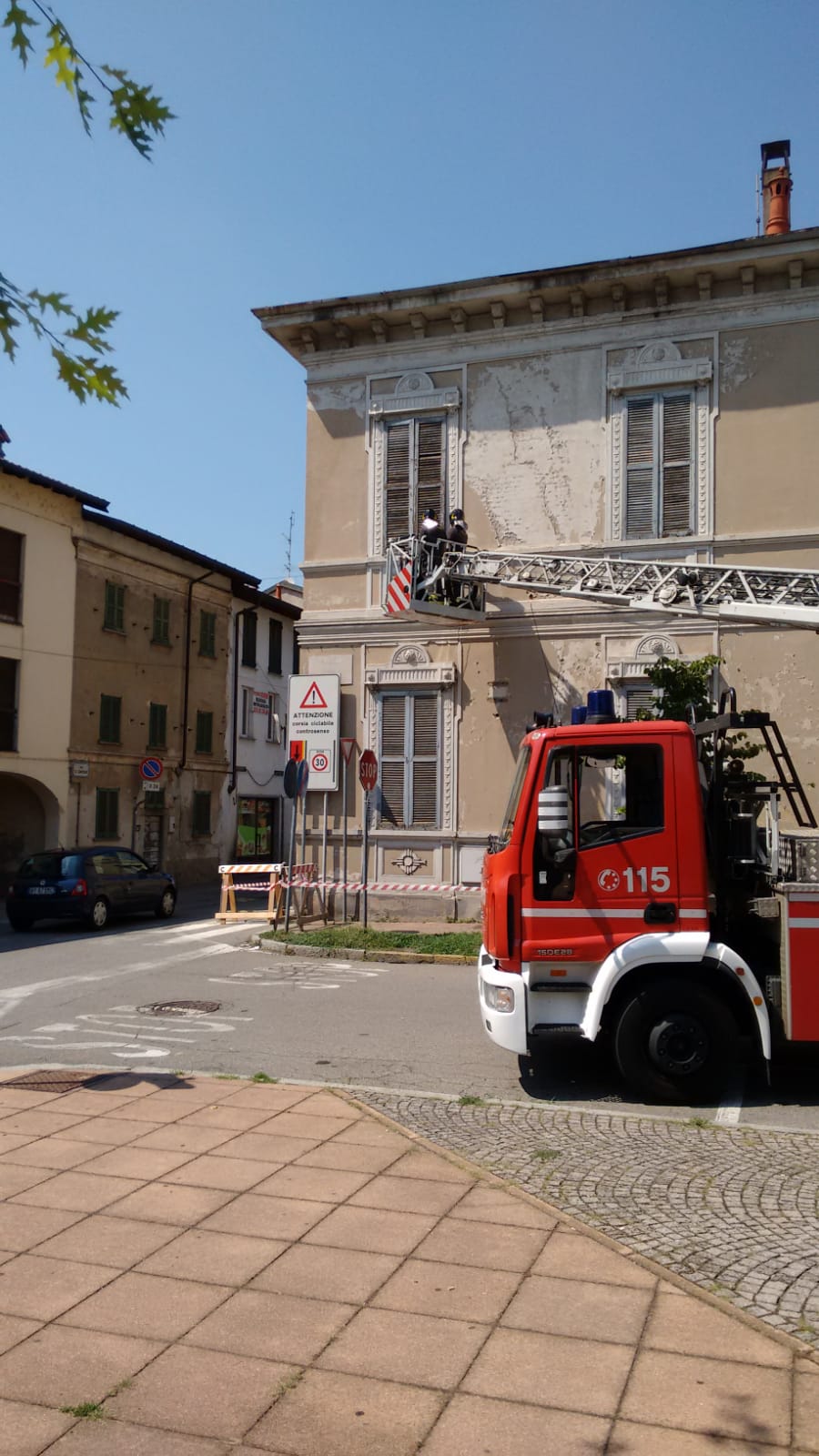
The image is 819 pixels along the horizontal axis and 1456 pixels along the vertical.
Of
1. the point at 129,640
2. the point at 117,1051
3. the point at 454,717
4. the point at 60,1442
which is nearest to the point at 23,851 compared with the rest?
the point at 129,640

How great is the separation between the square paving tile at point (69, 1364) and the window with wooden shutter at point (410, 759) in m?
14.3

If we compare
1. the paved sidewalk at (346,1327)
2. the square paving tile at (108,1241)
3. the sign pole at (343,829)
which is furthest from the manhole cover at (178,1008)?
the sign pole at (343,829)

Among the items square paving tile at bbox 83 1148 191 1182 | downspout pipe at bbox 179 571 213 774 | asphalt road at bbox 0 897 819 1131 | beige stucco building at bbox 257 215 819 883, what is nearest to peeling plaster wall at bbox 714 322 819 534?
beige stucco building at bbox 257 215 819 883

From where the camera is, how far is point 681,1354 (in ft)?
12.8

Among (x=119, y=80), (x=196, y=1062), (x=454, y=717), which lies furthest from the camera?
(x=454, y=717)

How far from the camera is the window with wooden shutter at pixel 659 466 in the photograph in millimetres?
17125

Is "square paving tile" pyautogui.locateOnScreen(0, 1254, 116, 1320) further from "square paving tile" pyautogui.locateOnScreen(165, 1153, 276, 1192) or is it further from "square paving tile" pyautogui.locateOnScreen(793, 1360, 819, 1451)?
"square paving tile" pyautogui.locateOnScreen(793, 1360, 819, 1451)

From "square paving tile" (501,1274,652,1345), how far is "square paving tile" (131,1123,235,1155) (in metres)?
2.44

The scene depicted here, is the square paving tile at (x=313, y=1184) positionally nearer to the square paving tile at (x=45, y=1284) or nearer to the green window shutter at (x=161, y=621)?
the square paving tile at (x=45, y=1284)

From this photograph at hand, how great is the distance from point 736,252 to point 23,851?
20.6 meters

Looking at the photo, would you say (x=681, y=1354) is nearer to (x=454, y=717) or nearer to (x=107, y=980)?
(x=107, y=980)

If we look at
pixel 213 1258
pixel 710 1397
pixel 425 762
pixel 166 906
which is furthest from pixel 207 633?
pixel 710 1397

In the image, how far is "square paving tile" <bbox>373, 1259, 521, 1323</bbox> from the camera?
14.0 feet

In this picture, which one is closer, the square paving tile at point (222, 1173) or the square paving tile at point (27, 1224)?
the square paving tile at point (27, 1224)
